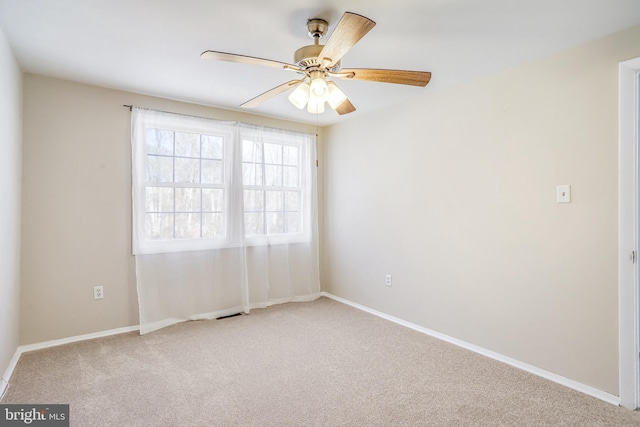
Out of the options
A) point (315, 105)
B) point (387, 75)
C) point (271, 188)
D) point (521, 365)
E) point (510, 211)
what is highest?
point (387, 75)

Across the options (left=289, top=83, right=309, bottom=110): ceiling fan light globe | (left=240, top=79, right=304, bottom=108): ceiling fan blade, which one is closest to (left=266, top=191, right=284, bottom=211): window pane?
(left=240, top=79, right=304, bottom=108): ceiling fan blade

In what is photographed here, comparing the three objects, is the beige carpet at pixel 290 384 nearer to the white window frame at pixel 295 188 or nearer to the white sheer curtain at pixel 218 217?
the white sheer curtain at pixel 218 217

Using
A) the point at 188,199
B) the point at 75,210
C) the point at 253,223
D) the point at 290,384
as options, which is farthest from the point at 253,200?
the point at 290,384

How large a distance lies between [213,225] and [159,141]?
3.38 ft

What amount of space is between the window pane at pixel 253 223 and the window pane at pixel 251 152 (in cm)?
64

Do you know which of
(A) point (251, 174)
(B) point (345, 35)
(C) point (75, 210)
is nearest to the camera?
(B) point (345, 35)

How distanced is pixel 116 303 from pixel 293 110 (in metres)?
2.72

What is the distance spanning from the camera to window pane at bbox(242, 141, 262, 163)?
3.93 meters

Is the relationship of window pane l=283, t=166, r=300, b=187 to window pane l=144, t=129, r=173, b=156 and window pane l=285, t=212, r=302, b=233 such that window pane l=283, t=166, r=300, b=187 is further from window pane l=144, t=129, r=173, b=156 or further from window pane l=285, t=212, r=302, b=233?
window pane l=144, t=129, r=173, b=156

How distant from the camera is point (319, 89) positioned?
1978 mm

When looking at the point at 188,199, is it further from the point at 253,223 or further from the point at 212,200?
the point at 253,223

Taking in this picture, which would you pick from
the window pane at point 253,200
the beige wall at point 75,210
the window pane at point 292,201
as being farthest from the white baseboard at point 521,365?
the beige wall at point 75,210

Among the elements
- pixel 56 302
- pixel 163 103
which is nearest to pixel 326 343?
pixel 56 302

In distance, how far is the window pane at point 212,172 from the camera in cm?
366
